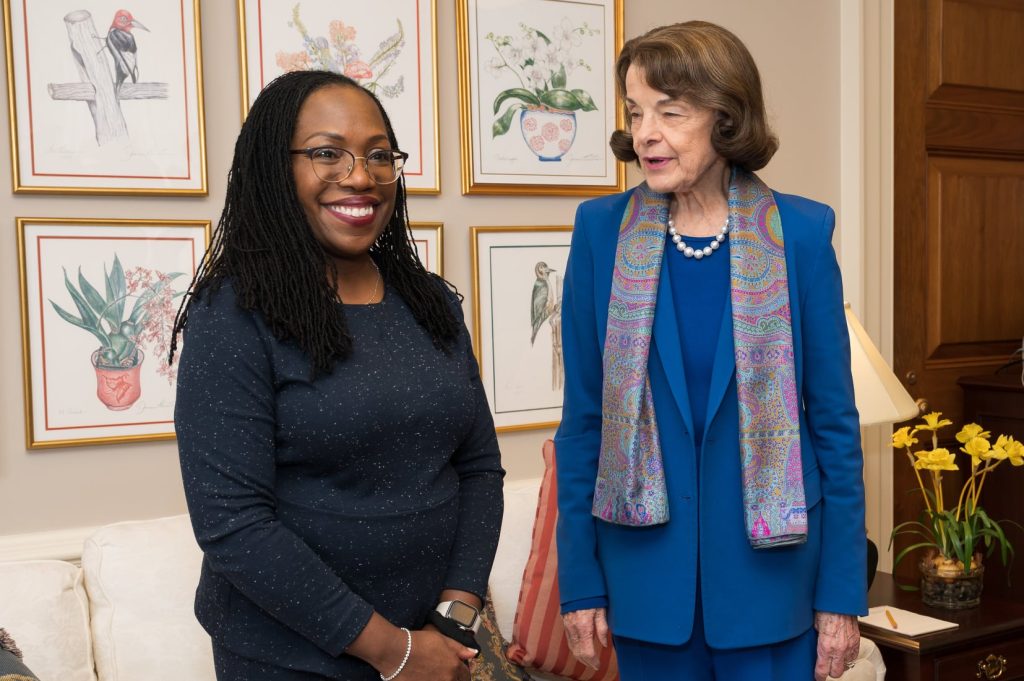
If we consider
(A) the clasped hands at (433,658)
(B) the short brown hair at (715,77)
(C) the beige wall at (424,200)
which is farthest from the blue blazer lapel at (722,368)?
(C) the beige wall at (424,200)

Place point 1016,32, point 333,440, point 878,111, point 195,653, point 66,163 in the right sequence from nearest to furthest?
point 333,440 < point 195,653 < point 66,163 < point 878,111 < point 1016,32

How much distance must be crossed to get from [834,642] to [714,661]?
177mm

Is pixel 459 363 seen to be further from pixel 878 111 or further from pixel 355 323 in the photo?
pixel 878 111

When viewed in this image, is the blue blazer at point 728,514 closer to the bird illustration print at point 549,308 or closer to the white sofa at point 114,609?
the white sofa at point 114,609

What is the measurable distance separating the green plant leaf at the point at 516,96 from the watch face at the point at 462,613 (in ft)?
→ 5.14

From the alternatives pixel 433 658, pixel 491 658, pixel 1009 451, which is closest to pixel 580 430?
pixel 433 658

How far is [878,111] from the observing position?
10.6ft

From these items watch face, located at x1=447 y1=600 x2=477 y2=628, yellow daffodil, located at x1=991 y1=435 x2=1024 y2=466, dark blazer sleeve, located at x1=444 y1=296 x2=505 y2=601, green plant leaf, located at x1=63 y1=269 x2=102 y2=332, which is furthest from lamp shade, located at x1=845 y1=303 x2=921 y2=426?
green plant leaf, located at x1=63 y1=269 x2=102 y2=332

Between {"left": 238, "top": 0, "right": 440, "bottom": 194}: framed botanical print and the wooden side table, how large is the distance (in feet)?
4.96

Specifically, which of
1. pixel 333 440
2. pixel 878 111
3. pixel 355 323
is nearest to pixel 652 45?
pixel 355 323

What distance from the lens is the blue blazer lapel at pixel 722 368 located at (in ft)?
4.75

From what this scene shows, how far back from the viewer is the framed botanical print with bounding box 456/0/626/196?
2.62 metres

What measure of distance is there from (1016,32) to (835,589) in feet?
9.08

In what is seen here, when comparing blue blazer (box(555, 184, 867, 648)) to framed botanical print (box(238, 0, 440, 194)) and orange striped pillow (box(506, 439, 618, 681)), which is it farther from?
framed botanical print (box(238, 0, 440, 194))
